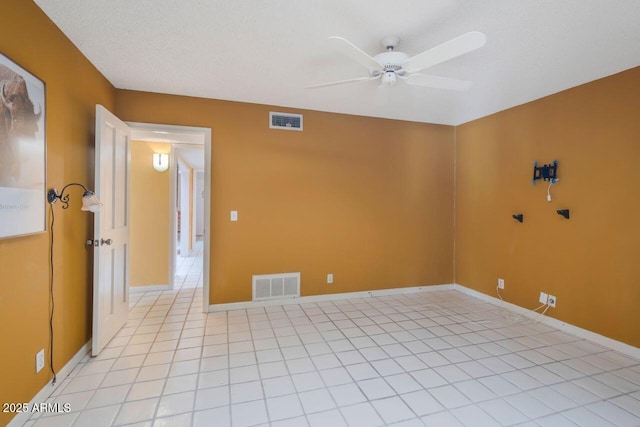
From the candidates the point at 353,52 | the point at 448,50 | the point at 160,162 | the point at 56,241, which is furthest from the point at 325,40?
the point at 160,162

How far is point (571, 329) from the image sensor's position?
2.96 metres

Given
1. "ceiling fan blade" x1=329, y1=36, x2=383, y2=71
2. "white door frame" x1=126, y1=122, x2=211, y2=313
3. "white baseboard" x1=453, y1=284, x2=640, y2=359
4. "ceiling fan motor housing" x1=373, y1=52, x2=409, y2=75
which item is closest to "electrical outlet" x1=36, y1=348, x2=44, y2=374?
"white door frame" x1=126, y1=122, x2=211, y2=313

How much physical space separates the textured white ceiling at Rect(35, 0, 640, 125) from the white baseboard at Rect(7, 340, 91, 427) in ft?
8.02

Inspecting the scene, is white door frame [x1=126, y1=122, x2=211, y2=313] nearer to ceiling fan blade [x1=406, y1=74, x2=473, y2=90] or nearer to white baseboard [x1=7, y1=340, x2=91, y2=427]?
white baseboard [x1=7, y1=340, x2=91, y2=427]

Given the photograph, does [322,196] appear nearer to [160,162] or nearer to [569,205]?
[160,162]

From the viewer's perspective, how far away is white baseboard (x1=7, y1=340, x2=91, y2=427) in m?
1.64

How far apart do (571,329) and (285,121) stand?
391 cm

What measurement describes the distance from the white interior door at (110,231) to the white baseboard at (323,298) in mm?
998

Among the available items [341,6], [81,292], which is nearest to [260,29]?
[341,6]

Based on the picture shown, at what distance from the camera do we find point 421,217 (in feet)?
14.2

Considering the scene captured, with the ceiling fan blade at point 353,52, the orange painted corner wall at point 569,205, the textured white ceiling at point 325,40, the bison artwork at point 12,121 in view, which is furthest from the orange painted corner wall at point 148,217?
the orange painted corner wall at point 569,205

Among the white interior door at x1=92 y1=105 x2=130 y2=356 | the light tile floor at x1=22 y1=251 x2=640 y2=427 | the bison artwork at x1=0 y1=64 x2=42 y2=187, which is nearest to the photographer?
the bison artwork at x1=0 y1=64 x2=42 y2=187

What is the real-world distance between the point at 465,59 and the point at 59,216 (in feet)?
11.1

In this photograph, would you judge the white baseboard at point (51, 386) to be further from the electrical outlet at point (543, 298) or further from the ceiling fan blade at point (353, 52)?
the electrical outlet at point (543, 298)
